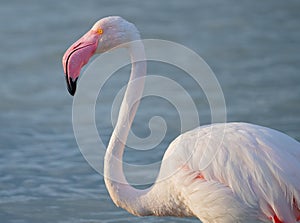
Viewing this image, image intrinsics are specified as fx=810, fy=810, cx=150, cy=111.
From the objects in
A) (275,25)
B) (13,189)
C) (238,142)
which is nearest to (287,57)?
(275,25)

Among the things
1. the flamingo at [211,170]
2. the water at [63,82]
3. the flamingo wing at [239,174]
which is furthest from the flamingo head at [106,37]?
the water at [63,82]

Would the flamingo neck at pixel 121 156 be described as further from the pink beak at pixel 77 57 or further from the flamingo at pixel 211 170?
the pink beak at pixel 77 57

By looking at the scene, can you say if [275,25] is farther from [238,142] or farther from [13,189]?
[238,142]

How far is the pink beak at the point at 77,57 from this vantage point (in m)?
5.39

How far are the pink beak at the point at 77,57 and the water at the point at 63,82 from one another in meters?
1.98

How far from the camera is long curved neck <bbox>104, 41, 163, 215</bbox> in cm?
554

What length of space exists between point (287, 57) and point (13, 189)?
4760 millimetres

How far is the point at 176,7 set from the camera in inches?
506

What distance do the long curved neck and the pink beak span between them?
268 millimetres

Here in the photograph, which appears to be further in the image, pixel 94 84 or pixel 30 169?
pixel 94 84

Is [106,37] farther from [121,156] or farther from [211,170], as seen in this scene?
[211,170]

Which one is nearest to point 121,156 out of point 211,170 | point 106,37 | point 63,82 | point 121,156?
point 121,156

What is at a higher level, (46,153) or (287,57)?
(287,57)

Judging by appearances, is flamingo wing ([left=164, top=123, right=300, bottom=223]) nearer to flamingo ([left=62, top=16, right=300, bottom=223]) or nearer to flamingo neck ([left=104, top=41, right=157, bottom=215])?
flamingo ([left=62, top=16, right=300, bottom=223])
